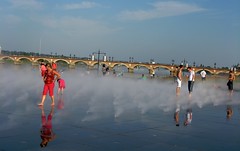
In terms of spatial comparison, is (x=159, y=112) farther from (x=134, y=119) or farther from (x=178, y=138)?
(x=178, y=138)

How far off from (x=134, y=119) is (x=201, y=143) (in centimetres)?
296

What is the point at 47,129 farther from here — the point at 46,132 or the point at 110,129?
the point at 110,129

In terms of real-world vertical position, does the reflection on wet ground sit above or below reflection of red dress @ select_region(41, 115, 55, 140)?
below

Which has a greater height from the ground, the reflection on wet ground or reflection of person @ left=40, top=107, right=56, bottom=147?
reflection of person @ left=40, top=107, right=56, bottom=147

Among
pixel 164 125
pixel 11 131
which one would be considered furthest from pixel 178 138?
pixel 11 131

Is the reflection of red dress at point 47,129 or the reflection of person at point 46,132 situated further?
the reflection of red dress at point 47,129

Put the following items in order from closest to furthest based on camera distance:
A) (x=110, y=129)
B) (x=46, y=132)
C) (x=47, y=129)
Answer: (x=46, y=132)
(x=47, y=129)
(x=110, y=129)

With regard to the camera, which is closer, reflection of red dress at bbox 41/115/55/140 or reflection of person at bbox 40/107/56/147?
reflection of person at bbox 40/107/56/147

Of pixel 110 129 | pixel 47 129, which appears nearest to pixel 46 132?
pixel 47 129

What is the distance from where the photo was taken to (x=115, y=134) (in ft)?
24.9

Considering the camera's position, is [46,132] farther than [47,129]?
No

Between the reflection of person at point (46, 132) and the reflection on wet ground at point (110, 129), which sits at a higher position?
the reflection of person at point (46, 132)

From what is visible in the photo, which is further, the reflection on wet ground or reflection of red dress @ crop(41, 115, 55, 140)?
reflection of red dress @ crop(41, 115, 55, 140)

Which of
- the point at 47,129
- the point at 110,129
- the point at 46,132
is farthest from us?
the point at 110,129
